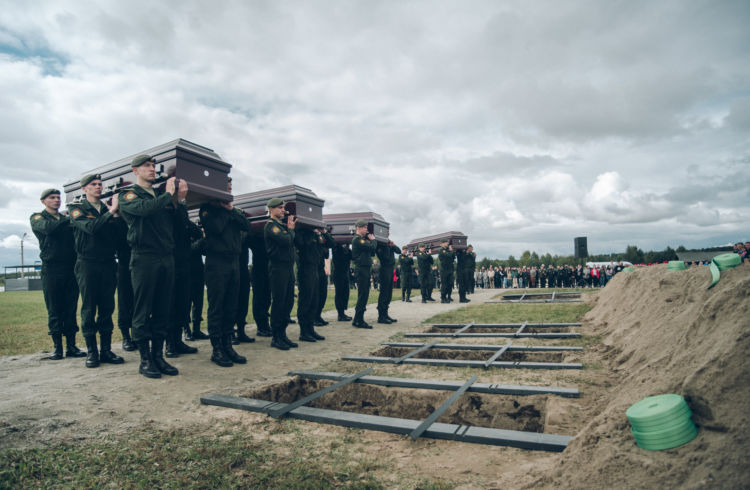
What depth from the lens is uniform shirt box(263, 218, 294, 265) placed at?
5766 millimetres

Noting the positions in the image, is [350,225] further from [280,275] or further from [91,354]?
[91,354]

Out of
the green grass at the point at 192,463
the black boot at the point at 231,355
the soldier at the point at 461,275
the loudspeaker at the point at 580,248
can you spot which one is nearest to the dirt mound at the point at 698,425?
the green grass at the point at 192,463

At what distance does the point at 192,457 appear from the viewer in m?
2.35

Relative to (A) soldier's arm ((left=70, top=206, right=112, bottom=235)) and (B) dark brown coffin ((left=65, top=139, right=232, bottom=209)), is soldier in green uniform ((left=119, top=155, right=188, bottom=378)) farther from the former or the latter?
(A) soldier's arm ((left=70, top=206, right=112, bottom=235))

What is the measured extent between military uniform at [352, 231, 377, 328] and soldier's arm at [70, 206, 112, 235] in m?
4.36

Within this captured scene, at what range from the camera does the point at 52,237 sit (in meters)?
5.20

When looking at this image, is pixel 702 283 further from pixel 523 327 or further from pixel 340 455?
pixel 340 455

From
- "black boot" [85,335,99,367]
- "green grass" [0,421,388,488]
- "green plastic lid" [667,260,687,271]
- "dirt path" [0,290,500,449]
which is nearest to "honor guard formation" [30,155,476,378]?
"black boot" [85,335,99,367]

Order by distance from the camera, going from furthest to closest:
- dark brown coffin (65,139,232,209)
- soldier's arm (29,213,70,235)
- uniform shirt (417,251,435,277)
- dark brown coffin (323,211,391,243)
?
uniform shirt (417,251,435,277)
dark brown coffin (323,211,391,243)
soldier's arm (29,213,70,235)
dark brown coffin (65,139,232,209)

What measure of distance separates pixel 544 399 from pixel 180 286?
4.43m

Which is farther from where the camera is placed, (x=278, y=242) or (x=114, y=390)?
(x=278, y=242)

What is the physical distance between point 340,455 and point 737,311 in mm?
2511

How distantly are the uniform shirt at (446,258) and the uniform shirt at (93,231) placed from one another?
9.64 m

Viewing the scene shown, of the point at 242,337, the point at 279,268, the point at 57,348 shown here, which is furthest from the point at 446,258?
the point at 57,348
